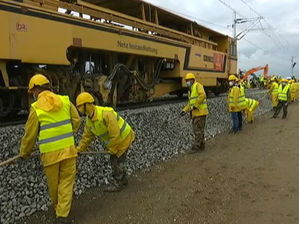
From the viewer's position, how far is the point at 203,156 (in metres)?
8.04

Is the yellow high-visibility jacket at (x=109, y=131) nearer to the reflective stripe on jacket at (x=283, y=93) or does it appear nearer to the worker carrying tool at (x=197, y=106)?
the worker carrying tool at (x=197, y=106)

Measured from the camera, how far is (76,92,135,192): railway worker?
4.88 meters

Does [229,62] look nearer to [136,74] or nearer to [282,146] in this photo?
[136,74]

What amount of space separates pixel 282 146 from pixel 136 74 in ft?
14.8

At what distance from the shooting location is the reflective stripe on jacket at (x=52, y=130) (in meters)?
4.20

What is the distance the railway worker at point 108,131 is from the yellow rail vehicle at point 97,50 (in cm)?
245

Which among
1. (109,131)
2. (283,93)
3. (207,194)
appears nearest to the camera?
(109,131)

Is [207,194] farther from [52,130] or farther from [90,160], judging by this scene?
[52,130]

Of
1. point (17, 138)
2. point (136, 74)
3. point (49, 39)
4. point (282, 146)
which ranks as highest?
point (49, 39)

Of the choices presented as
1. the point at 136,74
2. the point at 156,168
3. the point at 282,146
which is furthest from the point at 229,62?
the point at 156,168

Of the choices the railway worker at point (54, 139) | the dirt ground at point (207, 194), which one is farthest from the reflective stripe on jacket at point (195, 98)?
the railway worker at point (54, 139)

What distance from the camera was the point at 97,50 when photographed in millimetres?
9281

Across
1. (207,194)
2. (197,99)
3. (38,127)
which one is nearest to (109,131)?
(38,127)

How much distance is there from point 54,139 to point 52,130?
0.34ft
